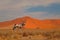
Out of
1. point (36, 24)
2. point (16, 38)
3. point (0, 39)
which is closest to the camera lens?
point (0, 39)

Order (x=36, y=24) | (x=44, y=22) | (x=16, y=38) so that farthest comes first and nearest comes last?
(x=44, y=22) < (x=36, y=24) < (x=16, y=38)

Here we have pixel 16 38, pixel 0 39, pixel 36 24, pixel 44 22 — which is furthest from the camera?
pixel 44 22

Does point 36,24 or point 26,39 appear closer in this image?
point 26,39

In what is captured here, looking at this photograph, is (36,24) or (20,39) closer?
(20,39)

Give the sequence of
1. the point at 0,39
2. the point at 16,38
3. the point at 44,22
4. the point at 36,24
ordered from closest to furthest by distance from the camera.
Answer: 1. the point at 0,39
2. the point at 16,38
3. the point at 36,24
4. the point at 44,22

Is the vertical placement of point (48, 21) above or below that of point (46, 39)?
above

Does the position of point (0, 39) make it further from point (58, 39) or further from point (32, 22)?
point (32, 22)

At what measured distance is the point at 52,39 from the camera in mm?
26562

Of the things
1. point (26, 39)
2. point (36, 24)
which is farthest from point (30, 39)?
point (36, 24)

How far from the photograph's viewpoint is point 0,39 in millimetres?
24531

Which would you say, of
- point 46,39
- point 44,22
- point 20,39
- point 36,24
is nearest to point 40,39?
point 46,39

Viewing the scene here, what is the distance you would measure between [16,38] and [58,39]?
4.47 meters

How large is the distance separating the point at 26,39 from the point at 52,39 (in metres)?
2.75

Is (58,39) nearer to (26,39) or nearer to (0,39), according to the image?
(26,39)
